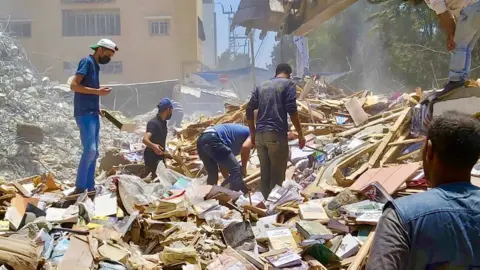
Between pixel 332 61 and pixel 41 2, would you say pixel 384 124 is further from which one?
pixel 41 2

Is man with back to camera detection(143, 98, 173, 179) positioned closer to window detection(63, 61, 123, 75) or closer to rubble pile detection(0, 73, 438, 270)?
rubble pile detection(0, 73, 438, 270)

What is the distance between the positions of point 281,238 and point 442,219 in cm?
251

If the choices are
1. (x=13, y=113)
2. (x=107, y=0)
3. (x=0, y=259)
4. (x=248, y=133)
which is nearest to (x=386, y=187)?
(x=248, y=133)

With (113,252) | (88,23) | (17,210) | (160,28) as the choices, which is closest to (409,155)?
(113,252)

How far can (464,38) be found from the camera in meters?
5.00

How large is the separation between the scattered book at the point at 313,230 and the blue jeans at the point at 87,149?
2.46 meters

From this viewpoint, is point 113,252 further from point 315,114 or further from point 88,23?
point 88,23

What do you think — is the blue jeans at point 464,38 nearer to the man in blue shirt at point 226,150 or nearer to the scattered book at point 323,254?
the man in blue shirt at point 226,150

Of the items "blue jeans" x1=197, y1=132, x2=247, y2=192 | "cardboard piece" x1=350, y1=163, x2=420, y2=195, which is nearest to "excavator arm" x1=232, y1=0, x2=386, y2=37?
"cardboard piece" x1=350, y1=163, x2=420, y2=195

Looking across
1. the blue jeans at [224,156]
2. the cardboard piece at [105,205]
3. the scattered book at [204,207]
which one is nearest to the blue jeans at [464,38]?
the blue jeans at [224,156]

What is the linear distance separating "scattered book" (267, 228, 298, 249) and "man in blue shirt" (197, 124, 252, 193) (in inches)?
68.2

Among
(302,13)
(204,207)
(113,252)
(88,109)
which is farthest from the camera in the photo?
(302,13)

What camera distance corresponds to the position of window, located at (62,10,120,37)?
3400cm

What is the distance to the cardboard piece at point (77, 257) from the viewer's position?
367cm
